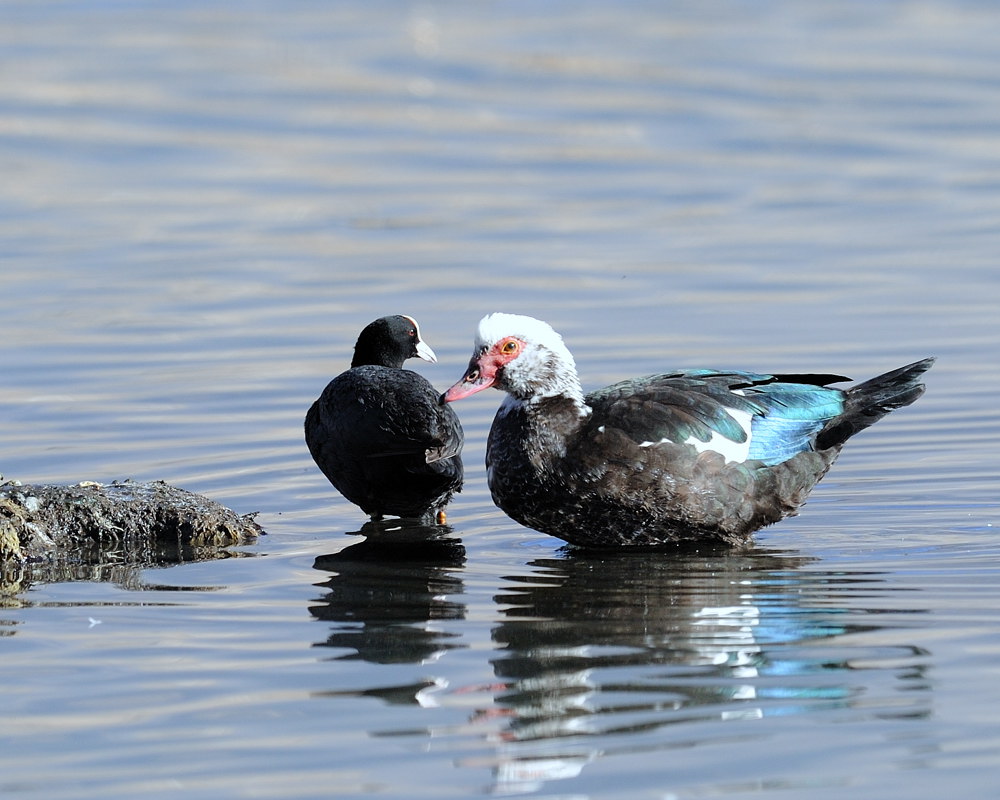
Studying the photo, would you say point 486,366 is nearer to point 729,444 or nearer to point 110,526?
point 729,444

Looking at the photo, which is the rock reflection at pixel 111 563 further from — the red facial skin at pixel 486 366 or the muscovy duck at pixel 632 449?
the muscovy duck at pixel 632 449

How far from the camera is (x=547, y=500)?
28.0 ft

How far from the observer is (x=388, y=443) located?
30.1 ft

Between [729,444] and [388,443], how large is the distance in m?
1.72

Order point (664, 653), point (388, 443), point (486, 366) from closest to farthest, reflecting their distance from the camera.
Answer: point (664, 653) → point (486, 366) → point (388, 443)

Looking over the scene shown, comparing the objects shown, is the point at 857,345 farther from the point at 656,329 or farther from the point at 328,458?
the point at 328,458

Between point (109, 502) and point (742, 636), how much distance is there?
3.42m

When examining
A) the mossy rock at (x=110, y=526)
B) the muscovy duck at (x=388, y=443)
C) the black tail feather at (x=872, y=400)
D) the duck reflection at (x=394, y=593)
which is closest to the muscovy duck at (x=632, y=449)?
the black tail feather at (x=872, y=400)

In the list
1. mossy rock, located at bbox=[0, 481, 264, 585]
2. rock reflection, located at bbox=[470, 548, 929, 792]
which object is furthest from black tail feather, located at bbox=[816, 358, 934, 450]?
mossy rock, located at bbox=[0, 481, 264, 585]

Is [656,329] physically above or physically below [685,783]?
above

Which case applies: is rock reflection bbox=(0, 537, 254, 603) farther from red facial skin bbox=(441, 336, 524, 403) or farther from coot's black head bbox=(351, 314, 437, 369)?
coot's black head bbox=(351, 314, 437, 369)

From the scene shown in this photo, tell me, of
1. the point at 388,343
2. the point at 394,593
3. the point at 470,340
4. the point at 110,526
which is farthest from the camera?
the point at 470,340

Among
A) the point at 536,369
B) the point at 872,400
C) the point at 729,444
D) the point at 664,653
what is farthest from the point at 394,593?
the point at 872,400

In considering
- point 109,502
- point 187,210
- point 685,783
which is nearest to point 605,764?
point 685,783
